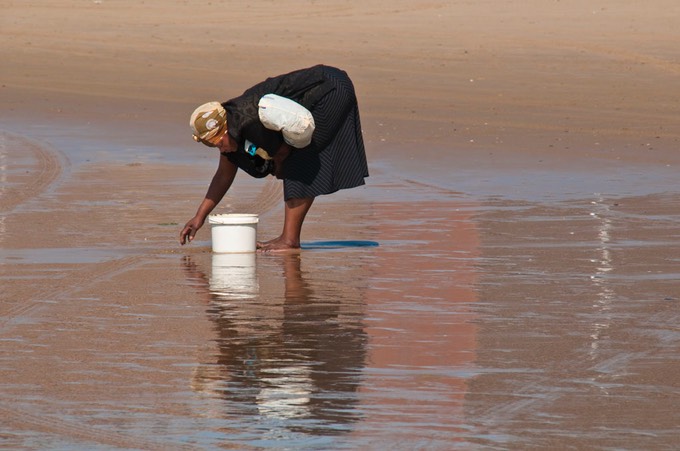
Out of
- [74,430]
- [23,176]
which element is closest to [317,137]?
[74,430]

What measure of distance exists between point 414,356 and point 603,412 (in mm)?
1108

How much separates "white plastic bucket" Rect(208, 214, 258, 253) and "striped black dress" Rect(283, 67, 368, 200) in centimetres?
36

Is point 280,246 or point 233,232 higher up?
point 233,232

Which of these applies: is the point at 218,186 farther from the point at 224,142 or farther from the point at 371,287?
the point at 371,287

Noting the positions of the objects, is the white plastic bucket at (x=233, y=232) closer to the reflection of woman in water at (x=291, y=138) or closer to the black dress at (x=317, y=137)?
the reflection of woman in water at (x=291, y=138)

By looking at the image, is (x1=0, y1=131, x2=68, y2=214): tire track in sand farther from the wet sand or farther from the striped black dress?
the striped black dress

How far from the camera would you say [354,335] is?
22.6 ft

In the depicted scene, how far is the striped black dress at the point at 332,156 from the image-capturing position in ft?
31.0

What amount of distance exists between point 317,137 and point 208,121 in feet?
2.51

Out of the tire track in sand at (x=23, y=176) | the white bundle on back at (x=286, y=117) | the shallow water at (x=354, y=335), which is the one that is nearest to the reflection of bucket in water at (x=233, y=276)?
the shallow water at (x=354, y=335)

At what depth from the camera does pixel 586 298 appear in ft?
25.6

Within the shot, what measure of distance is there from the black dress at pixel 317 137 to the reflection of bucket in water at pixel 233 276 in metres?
0.53

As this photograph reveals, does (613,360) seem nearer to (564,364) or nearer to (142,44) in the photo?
(564,364)

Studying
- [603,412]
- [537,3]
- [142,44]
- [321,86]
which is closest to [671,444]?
[603,412]
